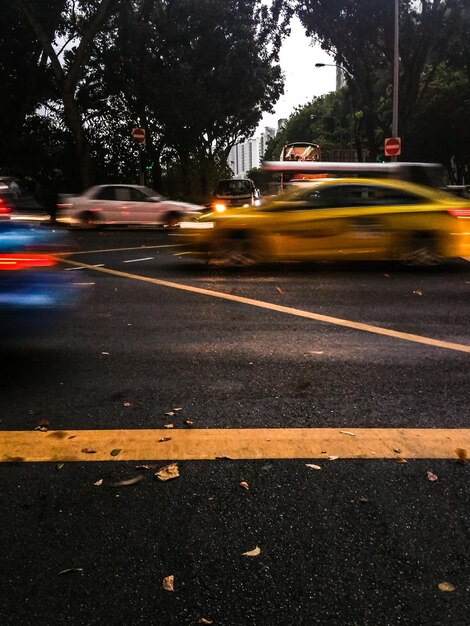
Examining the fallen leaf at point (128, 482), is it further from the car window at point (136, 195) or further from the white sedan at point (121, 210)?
the car window at point (136, 195)

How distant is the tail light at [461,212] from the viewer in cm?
1082

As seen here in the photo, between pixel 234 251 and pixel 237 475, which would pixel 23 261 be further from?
pixel 234 251

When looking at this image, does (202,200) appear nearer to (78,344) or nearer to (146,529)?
(78,344)

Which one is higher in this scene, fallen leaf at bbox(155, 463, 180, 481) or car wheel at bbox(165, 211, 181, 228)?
car wheel at bbox(165, 211, 181, 228)

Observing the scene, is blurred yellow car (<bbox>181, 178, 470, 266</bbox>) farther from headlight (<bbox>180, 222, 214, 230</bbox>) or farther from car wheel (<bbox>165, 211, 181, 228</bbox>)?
car wheel (<bbox>165, 211, 181, 228</bbox>)

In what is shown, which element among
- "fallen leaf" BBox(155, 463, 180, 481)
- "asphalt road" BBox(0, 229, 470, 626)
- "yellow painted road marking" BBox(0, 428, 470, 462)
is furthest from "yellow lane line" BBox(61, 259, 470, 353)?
"fallen leaf" BBox(155, 463, 180, 481)

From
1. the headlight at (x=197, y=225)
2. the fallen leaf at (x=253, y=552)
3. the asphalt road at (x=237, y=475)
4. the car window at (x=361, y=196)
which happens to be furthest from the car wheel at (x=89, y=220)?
the fallen leaf at (x=253, y=552)

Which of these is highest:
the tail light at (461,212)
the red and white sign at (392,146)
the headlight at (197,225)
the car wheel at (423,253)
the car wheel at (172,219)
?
the red and white sign at (392,146)

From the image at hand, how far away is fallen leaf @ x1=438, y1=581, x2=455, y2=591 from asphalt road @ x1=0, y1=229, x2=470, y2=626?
0.02 metres

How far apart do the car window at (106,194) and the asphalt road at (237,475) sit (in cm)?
1467

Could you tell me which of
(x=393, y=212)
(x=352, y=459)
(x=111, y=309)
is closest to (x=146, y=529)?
(x=352, y=459)

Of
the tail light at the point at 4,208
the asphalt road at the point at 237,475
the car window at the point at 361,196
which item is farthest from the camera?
the car window at the point at 361,196

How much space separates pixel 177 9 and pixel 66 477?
30.5m

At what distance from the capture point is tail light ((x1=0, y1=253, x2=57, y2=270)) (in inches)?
223
